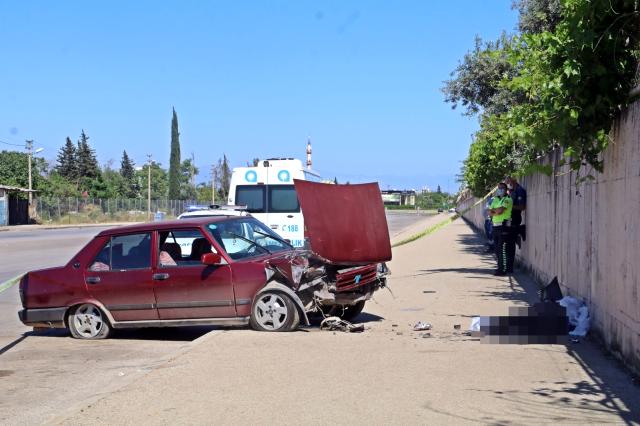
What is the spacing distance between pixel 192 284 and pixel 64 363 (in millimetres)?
1783

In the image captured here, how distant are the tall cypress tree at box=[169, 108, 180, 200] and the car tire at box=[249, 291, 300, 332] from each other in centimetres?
10023

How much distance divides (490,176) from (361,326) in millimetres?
23433

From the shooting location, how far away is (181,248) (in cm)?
1055

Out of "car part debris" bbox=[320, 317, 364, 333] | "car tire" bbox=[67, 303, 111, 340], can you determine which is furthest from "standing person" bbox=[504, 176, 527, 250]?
"car tire" bbox=[67, 303, 111, 340]

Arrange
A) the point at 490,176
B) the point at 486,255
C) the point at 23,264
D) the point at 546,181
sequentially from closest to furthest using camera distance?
the point at 546,181, the point at 23,264, the point at 486,255, the point at 490,176

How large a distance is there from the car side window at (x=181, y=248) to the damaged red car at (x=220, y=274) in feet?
0.04

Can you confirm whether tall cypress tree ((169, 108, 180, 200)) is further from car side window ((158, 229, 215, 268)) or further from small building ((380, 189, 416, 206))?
car side window ((158, 229, 215, 268))

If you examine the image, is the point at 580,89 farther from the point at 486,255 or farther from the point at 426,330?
the point at 486,255

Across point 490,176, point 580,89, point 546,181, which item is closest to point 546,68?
point 580,89

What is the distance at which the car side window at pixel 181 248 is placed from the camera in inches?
400

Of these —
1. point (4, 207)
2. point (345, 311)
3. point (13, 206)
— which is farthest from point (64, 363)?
point (13, 206)

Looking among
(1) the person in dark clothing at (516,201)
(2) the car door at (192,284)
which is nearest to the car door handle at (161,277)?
(2) the car door at (192,284)

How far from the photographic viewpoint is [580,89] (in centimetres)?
845

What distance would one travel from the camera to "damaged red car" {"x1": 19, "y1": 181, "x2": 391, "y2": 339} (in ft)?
32.0
